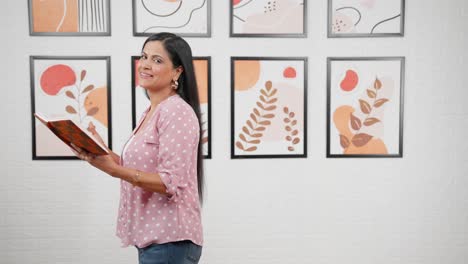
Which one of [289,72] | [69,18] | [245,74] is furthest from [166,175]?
[69,18]

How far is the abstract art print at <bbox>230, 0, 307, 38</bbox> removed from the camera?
2.60m

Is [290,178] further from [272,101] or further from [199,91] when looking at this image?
A: [199,91]

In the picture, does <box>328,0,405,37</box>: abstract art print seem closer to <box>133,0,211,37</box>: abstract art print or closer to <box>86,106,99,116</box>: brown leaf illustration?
<box>133,0,211,37</box>: abstract art print

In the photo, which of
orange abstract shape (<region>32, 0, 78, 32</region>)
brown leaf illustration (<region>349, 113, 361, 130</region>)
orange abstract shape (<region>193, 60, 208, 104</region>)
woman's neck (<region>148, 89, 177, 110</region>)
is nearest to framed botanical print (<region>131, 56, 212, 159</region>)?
orange abstract shape (<region>193, 60, 208, 104</region>)

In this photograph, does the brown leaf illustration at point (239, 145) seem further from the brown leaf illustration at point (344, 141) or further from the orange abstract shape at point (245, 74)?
the brown leaf illustration at point (344, 141)

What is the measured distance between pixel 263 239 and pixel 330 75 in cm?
103

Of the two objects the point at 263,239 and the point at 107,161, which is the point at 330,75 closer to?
the point at 263,239

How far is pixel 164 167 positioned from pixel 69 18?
4.90 feet

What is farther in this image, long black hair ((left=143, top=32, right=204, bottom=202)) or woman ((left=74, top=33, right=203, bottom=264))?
long black hair ((left=143, top=32, right=204, bottom=202))

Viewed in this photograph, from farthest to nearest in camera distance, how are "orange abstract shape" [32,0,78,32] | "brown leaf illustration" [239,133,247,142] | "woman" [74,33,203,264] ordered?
"brown leaf illustration" [239,133,247,142] < "orange abstract shape" [32,0,78,32] < "woman" [74,33,203,264]

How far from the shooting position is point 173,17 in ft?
8.41

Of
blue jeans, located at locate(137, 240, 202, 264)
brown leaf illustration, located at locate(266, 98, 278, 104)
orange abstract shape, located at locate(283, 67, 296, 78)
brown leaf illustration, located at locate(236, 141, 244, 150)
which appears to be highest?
orange abstract shape, located at locate(283, 67, 296, 78)

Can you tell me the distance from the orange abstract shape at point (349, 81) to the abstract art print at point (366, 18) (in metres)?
0.22

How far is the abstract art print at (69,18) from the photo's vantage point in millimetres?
2516
